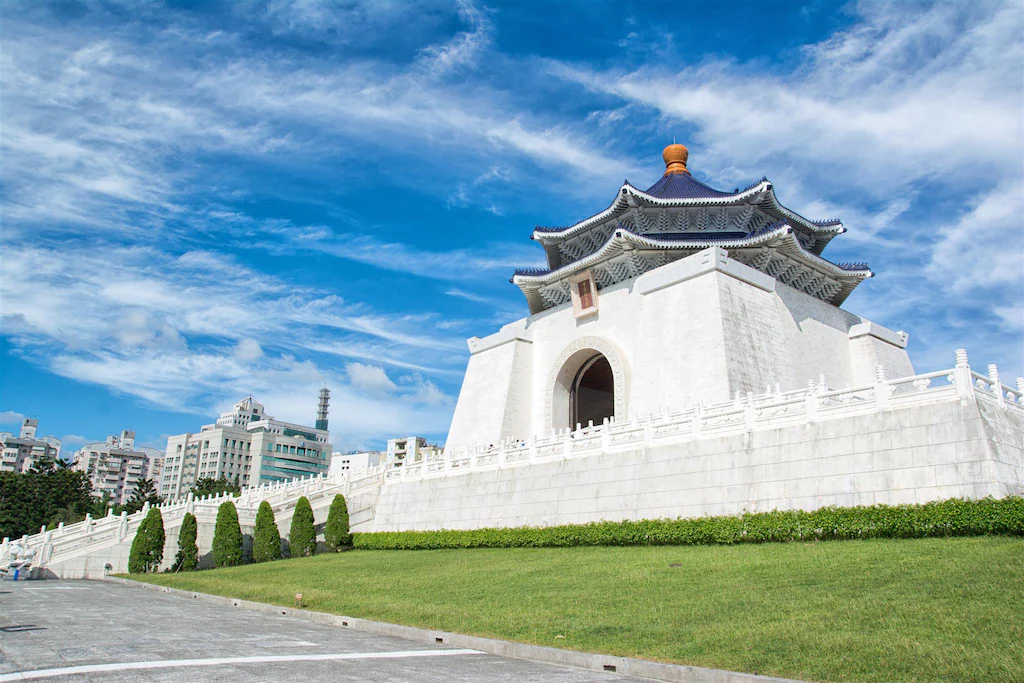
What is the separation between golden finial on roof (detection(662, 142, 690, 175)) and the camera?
1156 inches

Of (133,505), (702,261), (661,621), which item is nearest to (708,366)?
(702,261)

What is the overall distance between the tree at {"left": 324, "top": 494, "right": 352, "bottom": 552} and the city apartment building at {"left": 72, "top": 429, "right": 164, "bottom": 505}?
2801 inches

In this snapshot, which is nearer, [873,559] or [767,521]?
[873,559]

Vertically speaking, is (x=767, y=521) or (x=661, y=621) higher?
(x=767, y=521)

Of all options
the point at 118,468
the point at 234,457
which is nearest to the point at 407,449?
the point at 234,457

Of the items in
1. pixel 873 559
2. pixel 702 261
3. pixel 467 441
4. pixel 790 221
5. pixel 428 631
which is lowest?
pixel 428 631

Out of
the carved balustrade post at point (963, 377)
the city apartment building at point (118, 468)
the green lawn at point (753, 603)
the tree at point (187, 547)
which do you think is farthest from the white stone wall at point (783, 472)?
the city apartment building at point (118, 468)

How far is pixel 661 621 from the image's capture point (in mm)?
7605

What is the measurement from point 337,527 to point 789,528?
509 inches

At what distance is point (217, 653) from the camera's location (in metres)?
6.31

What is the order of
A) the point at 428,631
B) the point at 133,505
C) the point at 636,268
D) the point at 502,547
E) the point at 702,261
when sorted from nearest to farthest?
the point at 428,631
the point at 502,547
the point at 702,261
the point at 636,268
the point at 133,505

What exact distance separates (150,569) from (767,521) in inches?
616

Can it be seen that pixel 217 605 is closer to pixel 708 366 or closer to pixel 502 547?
pixel 502 547

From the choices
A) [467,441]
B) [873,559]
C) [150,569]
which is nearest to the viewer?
[873,559]
